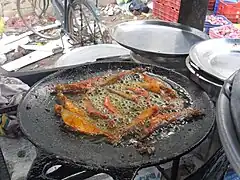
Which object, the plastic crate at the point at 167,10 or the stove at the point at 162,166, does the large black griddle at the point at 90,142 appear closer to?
the stove at the point at 162,166

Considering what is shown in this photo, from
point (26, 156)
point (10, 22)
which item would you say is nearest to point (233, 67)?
point (26, 156)

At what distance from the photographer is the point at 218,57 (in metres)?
2.26

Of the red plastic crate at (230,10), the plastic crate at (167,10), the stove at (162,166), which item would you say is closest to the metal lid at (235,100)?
the stove at (162,166)

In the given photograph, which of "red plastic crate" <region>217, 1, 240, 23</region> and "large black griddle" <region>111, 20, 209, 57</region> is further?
"red plastic crate" <region>217, 1, 240, 23</region>

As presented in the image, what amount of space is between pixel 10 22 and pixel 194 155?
5077mm

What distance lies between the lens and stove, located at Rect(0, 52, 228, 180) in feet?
4.92

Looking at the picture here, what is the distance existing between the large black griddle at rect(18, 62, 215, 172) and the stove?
5 cm

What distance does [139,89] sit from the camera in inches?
80.3

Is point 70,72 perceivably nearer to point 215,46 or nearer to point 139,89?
point 139,89

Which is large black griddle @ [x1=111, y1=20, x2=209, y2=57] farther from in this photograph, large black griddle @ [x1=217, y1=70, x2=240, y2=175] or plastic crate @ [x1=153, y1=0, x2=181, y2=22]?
plastic crate @ [x1=153, y1=0, x2=181, y2=22]

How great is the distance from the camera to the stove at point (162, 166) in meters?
1.50

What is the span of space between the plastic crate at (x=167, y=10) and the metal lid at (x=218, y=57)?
3377 millimetres

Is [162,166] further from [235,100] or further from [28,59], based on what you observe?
[28,59]

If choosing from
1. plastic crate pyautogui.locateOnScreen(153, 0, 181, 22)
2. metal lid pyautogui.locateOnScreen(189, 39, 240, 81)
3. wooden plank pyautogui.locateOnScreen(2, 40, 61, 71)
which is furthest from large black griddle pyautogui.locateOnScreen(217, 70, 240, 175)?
plastic crate pyautogui.locateOnScreen(153, 0, 181, 22)
